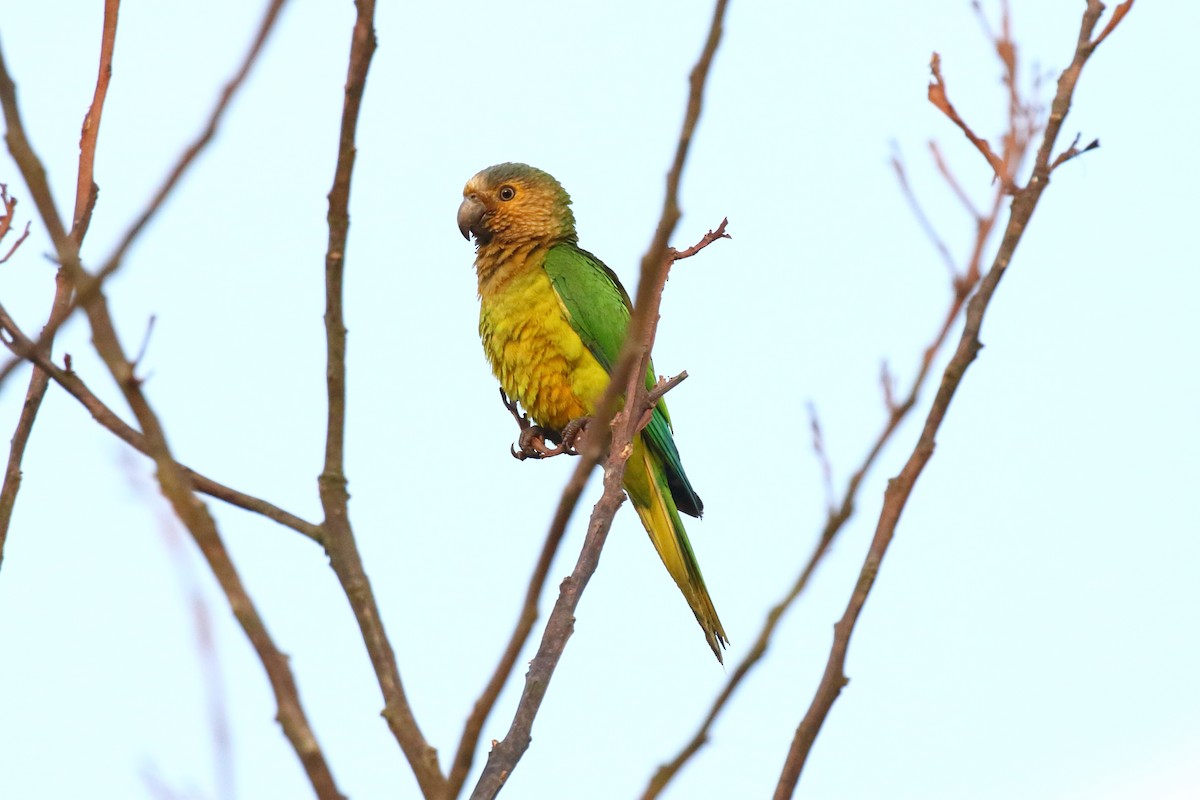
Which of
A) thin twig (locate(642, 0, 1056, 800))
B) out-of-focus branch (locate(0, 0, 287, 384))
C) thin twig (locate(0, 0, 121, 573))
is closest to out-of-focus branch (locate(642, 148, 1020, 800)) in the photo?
thin twig (locate(642, 0, 1056, 800))

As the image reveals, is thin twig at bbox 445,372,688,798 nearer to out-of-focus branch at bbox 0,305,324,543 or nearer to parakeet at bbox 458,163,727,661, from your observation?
out-of-focus branch at bbox 0,305,324,543

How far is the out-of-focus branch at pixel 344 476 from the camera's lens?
180 centimetres

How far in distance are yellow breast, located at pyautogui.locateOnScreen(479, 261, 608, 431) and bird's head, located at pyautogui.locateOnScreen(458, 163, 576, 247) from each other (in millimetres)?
556

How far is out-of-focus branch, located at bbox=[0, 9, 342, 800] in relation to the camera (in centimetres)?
152

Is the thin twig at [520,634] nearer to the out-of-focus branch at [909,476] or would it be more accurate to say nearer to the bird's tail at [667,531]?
the out-of-focus branch at [909,476]

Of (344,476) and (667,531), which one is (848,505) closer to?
(344,476)

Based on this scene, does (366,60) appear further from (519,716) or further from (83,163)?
(519,716)

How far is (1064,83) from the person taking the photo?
75.5 inches

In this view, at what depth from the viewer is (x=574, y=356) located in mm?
6508

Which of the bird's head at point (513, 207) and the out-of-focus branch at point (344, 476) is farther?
the bird's head at point (513, 207)

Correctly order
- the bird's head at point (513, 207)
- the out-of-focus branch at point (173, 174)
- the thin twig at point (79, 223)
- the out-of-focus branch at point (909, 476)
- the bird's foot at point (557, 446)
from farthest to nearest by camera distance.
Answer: the bird's head at point (513, 207), the bird's foot at point (557, 446), the thin twig at point (79, 223), the out-of-focus branch at point (909, 476), the out-of-focus branch at point (173, 174)

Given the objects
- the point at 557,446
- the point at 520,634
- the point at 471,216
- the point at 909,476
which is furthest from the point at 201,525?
the point at 471,216

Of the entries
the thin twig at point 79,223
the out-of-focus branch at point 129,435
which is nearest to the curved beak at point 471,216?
the thin twig at point 79,223

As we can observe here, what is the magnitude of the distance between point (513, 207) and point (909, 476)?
227 inches
